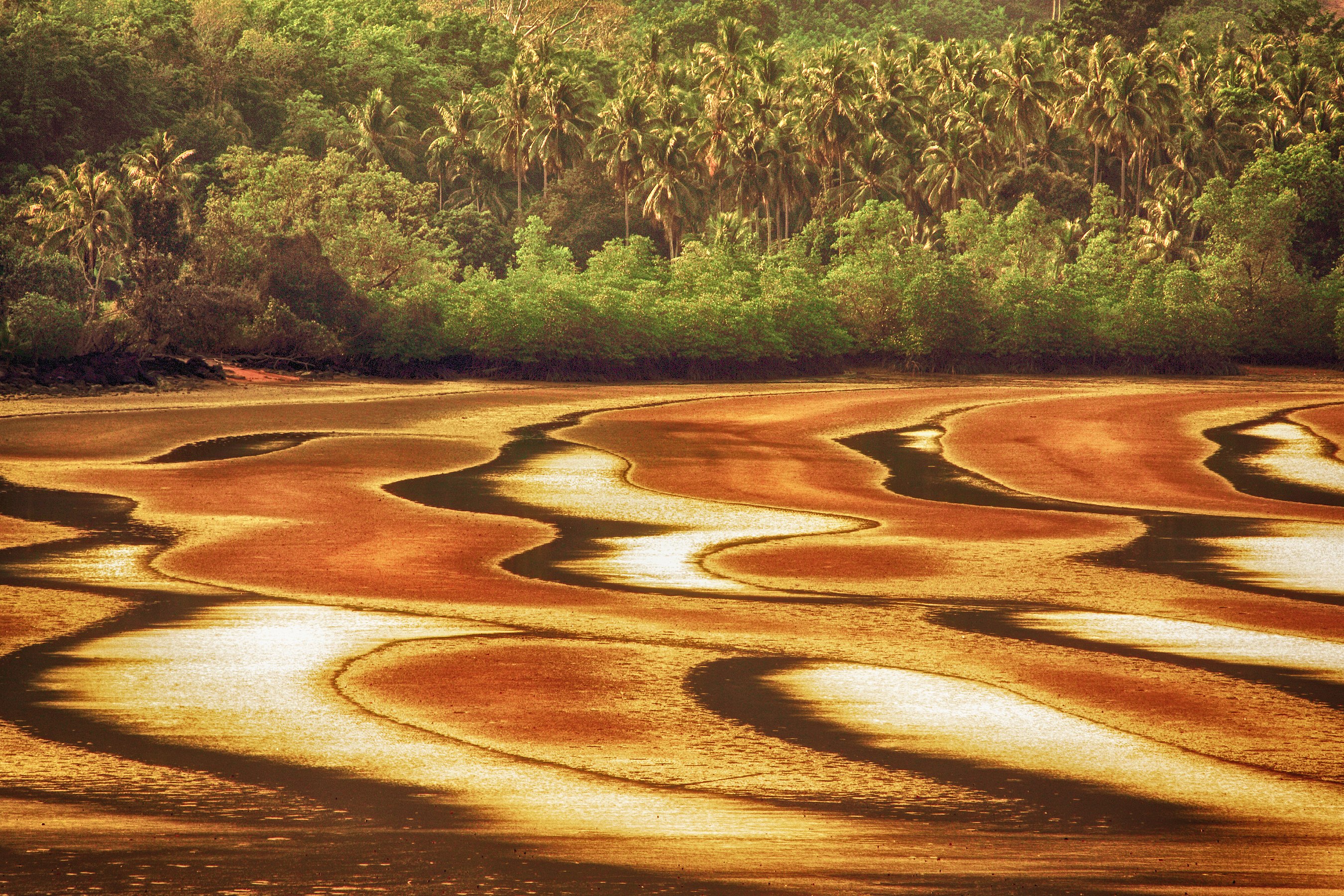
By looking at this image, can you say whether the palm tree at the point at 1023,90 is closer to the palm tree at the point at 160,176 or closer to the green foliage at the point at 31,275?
the palm tree at the point at 160,176

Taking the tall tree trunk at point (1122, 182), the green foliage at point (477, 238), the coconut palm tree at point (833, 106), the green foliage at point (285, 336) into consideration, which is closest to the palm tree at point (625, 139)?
the green foliage at point (477, 238)

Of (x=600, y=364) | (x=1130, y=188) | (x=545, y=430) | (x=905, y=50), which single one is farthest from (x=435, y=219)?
(x=545, y=430)

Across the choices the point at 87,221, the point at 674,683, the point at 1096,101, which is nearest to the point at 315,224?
the point at 87,221

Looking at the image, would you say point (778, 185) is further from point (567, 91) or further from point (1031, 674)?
point (1031, 674)

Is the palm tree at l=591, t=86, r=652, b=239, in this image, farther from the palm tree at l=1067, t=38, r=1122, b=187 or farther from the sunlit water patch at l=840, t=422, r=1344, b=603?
the sunlit water patch at l=840, t=422, r=1344, b=603

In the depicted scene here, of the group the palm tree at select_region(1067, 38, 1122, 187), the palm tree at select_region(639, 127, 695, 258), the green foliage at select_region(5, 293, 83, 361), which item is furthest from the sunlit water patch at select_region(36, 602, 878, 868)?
the palm tree at select_region(1067, 38, 1122, 187)

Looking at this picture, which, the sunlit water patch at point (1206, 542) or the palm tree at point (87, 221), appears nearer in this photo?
the sunlit water patch at point (1206, 542)
